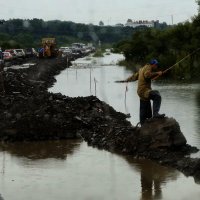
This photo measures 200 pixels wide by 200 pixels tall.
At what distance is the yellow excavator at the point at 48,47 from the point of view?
67875 mm

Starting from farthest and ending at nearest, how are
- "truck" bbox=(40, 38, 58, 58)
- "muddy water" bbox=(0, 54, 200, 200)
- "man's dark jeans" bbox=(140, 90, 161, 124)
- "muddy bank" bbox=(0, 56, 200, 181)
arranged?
"truck" bbox=(40, 38, 58, 58), "man's dark jeans" bbox=(140, 90, 161, 124), "muddy bank" bbox=(0, 56, 200, 181), "muddy water" bbox=(0, 54, 200, 200)

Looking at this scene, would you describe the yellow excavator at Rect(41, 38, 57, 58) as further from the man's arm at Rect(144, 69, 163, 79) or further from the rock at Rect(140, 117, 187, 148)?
the rock at Rect(140, 117, 187, 148)

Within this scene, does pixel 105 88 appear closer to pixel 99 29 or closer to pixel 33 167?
pixel 99 29

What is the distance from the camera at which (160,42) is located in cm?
4841

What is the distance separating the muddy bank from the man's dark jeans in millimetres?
405

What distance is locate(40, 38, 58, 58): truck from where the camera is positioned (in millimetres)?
67875

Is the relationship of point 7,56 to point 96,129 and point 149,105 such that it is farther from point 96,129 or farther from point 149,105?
point 149,105

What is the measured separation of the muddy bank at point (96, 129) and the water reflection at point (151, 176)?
0.68ft

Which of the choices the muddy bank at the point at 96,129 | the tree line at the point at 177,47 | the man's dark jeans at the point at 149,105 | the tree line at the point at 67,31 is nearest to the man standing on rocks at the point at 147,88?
the man's dark jeans at the point at 149,105

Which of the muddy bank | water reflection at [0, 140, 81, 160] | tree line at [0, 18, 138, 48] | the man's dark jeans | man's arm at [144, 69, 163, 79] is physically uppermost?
tree line at [0, 18, 138, 48]

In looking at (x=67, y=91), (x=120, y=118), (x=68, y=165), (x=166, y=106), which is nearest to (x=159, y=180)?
(x=68, y=165)

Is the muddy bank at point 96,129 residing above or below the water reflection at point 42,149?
above

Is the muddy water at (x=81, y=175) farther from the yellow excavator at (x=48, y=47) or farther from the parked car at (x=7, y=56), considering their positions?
the yellow excavator at (x=48, y=47)

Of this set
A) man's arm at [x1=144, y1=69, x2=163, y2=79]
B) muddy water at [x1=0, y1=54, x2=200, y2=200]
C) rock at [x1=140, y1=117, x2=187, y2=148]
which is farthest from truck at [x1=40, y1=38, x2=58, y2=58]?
rock at [x1=140, y1=117, x2=187, y2=148]
